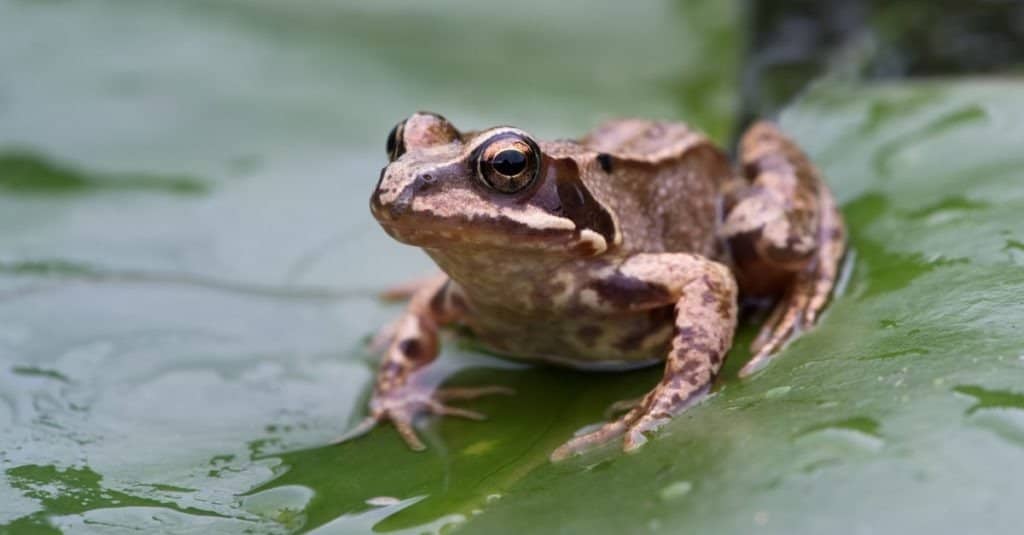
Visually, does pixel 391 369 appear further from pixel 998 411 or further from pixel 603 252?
pixel 998 411

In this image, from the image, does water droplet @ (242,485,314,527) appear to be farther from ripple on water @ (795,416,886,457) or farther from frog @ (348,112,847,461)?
ripple on water @ (795,416,886,457)

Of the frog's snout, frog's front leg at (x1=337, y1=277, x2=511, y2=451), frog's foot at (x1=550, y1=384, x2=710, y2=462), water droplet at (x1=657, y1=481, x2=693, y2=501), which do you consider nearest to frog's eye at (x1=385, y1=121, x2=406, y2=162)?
the frog's snout

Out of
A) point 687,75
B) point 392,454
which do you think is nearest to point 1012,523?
point 392,454

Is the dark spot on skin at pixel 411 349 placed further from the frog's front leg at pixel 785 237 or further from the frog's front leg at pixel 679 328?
the frog's front leg at pixel 785 237

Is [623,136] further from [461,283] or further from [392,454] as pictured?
[392,454]

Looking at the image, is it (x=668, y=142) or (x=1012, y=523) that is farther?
(x=668, y=142)

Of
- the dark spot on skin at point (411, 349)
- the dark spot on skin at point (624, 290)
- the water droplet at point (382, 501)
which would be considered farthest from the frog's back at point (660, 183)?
the water droplet at point (382, 501)

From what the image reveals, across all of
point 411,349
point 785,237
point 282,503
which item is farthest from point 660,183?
point 282,503
